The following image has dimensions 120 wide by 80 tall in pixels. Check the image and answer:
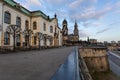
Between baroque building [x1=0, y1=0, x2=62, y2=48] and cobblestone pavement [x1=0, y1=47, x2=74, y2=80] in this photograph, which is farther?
baroque building [x1=0, y1=0, x2=62, y2=48]

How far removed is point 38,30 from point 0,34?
46.9ft

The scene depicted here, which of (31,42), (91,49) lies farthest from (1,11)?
(91,49)

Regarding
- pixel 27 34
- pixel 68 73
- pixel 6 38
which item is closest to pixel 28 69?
pixel 68 73

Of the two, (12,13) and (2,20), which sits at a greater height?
(12,13)

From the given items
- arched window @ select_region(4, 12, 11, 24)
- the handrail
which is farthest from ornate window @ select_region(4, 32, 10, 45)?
the handrail

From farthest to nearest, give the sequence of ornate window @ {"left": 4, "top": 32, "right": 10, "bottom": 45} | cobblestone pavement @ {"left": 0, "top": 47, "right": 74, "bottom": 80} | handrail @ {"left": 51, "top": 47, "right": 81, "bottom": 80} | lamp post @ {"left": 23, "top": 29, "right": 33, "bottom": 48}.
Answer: lamp post @ {"left": 23, "top": 29, "right": 33, "bottom": 48}
ornate window @ {"left": 4, "top": 32, "right": 10, "bottom": 45}
cobblestone pavement @ {"left": 0, "top": 47, "right": 74, "bottom": 80}
handrail @ {"left": 51, "top": 47, "right": 81, "bottom": 80}

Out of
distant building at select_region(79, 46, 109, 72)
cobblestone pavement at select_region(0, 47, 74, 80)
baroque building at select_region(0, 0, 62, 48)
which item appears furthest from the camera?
distant building at select_region(79, 46, 109, 72)

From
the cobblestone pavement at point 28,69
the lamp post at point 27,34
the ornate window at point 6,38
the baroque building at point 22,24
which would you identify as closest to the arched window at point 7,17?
the baroque building at point 22,24

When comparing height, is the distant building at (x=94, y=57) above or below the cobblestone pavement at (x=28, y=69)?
below

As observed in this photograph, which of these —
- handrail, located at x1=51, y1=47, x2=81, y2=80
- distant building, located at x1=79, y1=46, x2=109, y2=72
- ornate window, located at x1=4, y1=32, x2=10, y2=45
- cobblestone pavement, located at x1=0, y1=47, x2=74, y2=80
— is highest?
ornate window, located at x1=4, y1=32, x2=10, y2=45

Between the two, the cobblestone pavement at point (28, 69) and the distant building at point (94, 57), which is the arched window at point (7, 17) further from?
the cobblestone pavement at point (28, 69)

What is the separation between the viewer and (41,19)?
127 feet

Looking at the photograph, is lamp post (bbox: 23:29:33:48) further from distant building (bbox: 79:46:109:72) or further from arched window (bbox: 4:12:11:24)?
distant building (bbox: 79:46:109:72)

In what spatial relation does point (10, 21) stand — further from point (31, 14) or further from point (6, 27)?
point (31, 14)
